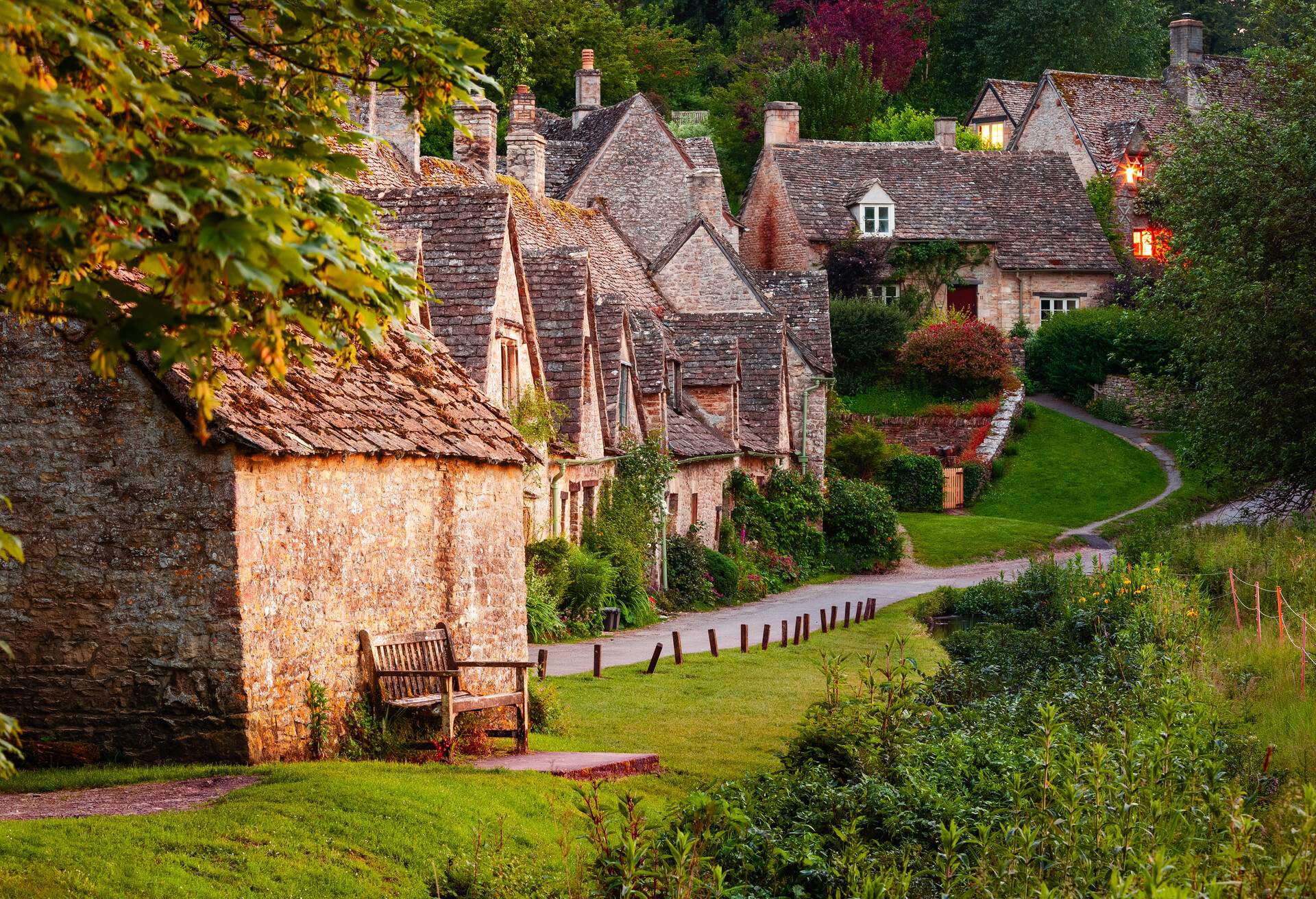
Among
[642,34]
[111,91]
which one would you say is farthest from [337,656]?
[642,34]

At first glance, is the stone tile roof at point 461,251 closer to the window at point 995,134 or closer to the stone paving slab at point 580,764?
the stone paving slab at point 580,764

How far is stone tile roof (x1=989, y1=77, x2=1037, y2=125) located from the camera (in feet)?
249

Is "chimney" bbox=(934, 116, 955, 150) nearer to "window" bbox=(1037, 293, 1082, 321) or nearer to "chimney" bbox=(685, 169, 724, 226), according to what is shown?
"window" bbox=(1037, 293, 1082, 321)

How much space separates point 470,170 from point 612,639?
12468 millimetres

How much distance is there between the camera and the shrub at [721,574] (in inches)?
1405

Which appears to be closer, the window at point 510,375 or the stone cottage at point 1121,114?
the window at point 510,375

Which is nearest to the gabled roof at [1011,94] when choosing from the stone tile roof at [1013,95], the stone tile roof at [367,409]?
the stone tile roof at [1013,95]

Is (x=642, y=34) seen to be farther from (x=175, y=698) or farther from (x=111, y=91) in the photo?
(x=111, y=91)

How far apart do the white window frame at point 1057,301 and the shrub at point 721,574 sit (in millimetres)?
31309

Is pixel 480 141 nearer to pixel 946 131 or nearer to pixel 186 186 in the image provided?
pixel 186 186

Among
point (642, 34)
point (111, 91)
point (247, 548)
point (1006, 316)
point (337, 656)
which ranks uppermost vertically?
point (642, 34)

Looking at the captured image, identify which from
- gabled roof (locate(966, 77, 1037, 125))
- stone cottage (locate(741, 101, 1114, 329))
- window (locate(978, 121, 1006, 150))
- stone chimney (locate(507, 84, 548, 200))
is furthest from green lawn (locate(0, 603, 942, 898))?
window (locate(978, 121, 1006, 150))

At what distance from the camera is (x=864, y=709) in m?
12.1

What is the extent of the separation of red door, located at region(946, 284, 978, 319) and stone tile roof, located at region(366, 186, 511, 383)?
40755mm
